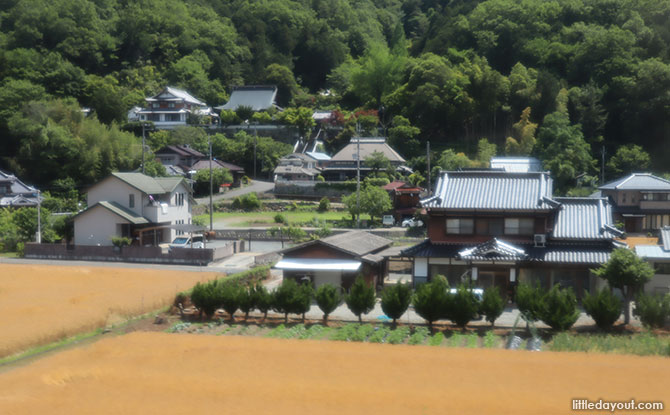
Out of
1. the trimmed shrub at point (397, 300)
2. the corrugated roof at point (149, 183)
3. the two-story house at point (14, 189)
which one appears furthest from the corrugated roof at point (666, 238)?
the two-story house at point (14, 189)

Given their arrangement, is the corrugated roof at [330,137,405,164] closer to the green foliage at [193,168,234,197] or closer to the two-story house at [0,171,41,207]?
the green foliage at [193,168,234,197]

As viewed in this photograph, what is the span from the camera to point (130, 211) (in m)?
31.5

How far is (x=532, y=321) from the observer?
16.2m

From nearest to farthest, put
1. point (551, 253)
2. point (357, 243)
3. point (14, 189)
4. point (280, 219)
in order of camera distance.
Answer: point (551, 253) → point (357, 243) → point (280, 219) → point (14, 189)

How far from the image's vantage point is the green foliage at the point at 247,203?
42562 mm

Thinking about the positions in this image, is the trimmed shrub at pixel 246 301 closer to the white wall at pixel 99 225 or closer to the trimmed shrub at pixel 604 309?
the trimmed shrub at pixel 604 309

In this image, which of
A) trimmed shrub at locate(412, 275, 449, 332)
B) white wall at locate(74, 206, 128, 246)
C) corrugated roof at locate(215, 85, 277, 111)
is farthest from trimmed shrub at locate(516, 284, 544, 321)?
corrugated roof at locate(215, 85, 277, 111)

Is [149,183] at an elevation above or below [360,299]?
above

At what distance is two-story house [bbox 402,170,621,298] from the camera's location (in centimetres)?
1978

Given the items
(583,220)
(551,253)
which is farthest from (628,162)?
(551,253)

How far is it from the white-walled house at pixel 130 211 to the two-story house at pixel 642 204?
23.3 m

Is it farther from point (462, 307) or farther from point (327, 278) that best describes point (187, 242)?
point (462, 307)

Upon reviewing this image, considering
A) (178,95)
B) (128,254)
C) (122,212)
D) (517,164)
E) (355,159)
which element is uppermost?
(178,95)

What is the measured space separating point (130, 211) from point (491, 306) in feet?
67.9
